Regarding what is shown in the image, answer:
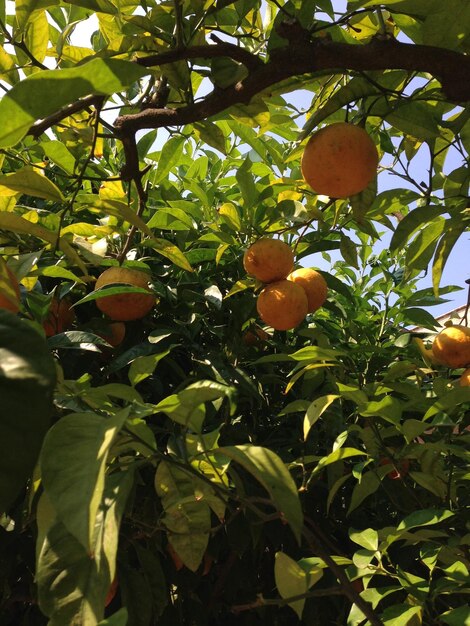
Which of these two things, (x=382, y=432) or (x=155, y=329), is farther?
(x=155, y=329)

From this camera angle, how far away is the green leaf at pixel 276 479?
1.63ft

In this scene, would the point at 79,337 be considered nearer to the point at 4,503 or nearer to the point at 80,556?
the point at 80,556

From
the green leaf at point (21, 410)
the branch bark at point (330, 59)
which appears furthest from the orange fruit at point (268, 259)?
the green leaf at point (21, 410)

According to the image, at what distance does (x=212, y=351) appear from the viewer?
1423 mm

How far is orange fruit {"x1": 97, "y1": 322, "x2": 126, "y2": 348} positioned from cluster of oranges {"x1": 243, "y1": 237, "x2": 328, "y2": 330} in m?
0.31

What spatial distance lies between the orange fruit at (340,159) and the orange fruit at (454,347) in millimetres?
611

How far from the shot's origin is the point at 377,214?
1.39 m

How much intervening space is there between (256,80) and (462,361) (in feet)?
3.15

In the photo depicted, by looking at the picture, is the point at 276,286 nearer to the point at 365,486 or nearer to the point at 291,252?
the point at 291,252

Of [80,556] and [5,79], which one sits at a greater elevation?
[5,79]

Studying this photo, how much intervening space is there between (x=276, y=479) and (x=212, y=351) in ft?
2.93

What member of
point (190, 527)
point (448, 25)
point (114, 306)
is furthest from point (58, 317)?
point (448, 25)

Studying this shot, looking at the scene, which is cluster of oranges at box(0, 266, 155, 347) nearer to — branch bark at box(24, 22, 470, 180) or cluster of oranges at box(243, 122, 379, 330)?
cluster of oranges at box(243, 122, 379, 330)

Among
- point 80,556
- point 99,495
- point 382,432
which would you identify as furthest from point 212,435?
point 382,432
